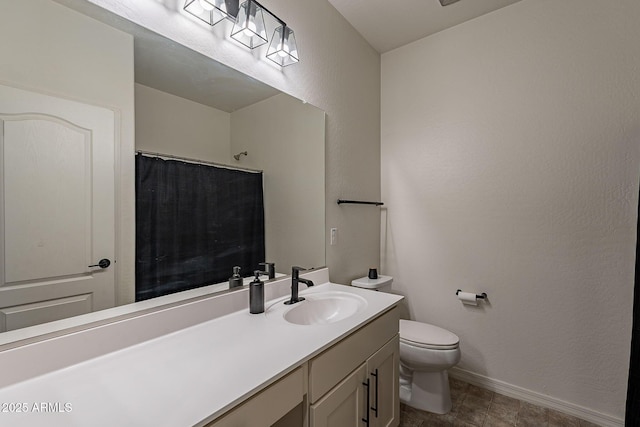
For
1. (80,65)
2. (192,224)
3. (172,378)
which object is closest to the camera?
(172,378)

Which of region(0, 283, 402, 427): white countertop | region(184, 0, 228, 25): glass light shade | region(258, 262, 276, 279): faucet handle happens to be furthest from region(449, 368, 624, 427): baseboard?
region(184, 0, 228, 25): glass light shade

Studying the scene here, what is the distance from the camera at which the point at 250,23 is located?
128cm

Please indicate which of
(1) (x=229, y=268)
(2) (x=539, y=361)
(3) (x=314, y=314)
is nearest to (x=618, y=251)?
(2) (x=539, y=361)

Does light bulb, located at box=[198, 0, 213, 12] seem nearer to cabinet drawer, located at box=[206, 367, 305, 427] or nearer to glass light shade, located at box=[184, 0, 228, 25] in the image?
glass light shade, located at box=[184, 0, 228, 25]

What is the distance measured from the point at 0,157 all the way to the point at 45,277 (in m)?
0.34

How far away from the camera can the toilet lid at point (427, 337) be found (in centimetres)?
164

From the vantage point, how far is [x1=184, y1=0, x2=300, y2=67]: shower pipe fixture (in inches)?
45.2

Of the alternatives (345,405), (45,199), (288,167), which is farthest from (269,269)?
(45,199)

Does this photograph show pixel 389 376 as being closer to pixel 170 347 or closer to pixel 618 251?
pixel 170 347

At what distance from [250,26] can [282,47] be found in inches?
8.1

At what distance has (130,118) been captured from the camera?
984mm

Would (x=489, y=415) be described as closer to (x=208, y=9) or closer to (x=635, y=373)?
(x=635, y=373)

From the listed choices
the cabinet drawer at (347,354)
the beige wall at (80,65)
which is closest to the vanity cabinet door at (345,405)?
the cabinet drawer at (347,354)

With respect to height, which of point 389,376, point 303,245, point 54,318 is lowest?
point 389,376
